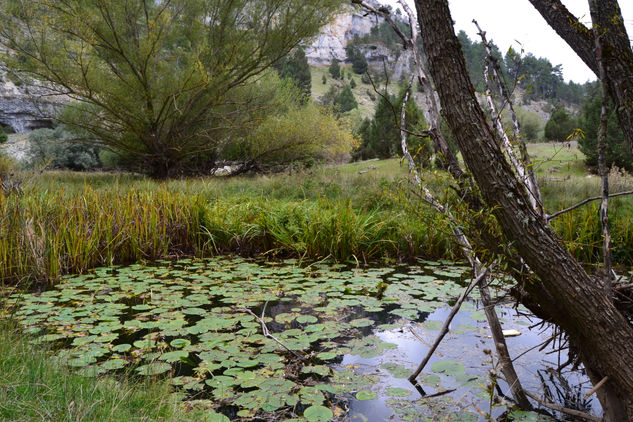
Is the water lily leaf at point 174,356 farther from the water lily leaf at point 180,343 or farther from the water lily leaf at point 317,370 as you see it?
the water lily leaf at point 317,370

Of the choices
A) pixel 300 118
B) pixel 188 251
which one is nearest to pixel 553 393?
pixel 188 251

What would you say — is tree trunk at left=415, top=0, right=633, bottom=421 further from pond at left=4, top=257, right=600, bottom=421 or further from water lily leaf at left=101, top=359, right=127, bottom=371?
water lily leaf at left=101, top=359, right=127, bottom=371

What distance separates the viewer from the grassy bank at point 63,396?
1.48m

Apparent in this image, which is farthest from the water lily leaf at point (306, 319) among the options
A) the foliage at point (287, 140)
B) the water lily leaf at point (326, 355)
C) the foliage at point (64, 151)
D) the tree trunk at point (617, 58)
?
the foliage at point (64, 151)

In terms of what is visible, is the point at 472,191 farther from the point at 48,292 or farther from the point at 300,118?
the point at 300,118

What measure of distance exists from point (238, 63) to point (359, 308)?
10.0 meters

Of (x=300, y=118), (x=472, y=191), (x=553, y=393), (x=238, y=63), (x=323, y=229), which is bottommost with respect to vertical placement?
(x=553, y=393)

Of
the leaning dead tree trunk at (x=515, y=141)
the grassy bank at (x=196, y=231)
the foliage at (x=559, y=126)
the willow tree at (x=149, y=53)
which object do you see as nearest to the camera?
the leaning dead tree trunk at (x=515, y=141)

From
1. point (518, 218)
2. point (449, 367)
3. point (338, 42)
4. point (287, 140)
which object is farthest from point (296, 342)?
point (338, 42)

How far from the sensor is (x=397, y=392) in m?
2.35

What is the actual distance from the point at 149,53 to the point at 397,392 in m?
10.9

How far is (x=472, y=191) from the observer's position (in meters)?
1.89

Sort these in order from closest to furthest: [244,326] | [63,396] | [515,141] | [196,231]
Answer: [63,396], [515,141], [244,326], [196,231]

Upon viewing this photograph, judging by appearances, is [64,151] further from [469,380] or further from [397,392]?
[469,380]
